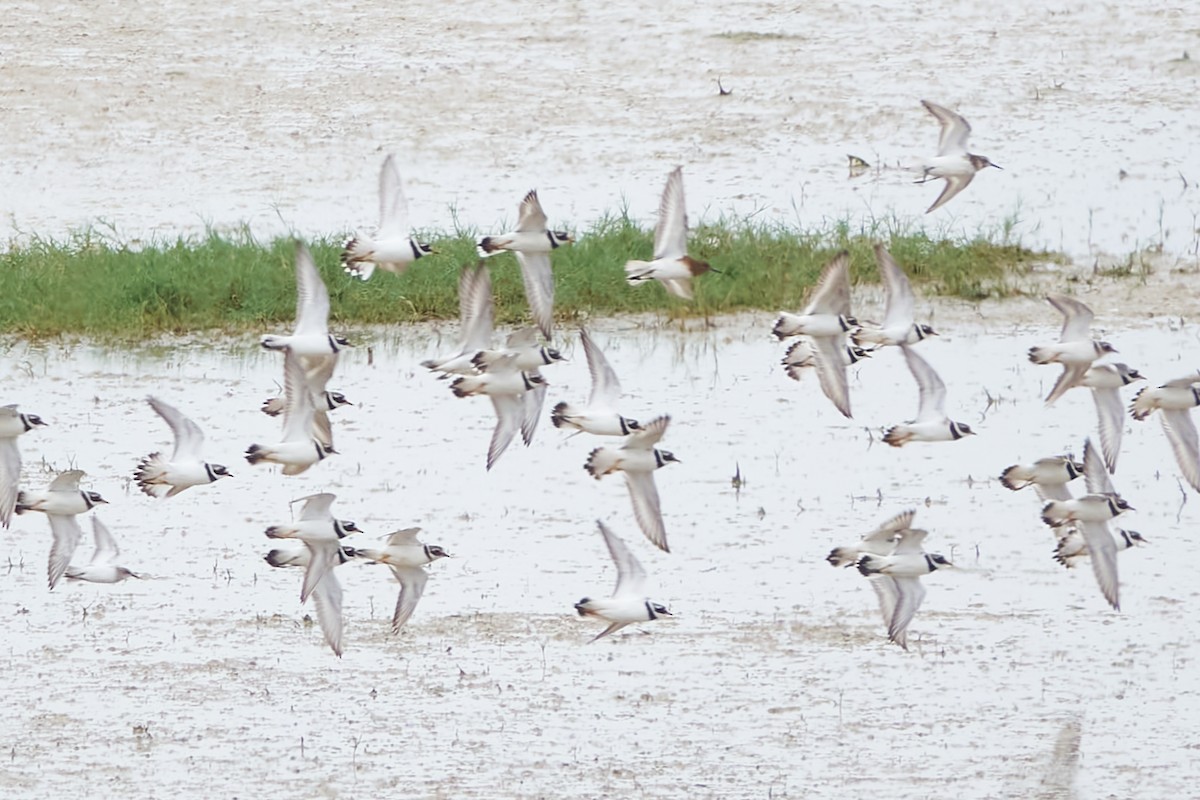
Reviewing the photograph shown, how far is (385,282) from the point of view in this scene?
16.3m

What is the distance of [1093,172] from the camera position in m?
18.8

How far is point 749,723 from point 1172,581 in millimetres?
2545

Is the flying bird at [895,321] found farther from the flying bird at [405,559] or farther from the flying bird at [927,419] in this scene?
the flying bird at [405,559]

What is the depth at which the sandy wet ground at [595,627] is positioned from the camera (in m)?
10.0

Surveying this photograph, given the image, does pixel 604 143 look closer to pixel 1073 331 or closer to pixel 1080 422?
pixel 1080 422

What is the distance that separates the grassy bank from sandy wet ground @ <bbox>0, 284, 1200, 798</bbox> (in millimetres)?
524

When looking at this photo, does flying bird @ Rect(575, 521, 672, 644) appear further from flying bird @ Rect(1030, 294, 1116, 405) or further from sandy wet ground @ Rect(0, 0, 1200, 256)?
sandy wet ground @ Rect(0, 0, 1200, 256)

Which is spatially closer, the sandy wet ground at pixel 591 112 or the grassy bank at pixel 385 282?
the grassy bank at pixel 385 282

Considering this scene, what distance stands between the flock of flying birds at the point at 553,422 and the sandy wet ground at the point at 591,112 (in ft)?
21.1

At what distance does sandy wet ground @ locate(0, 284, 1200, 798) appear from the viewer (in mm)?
10008

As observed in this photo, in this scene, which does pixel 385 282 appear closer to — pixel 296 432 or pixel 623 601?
pixel 296 432

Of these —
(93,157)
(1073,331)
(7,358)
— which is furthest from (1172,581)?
(93,157)

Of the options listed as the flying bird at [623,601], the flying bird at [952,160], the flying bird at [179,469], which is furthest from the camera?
the flying bird at [952,160]

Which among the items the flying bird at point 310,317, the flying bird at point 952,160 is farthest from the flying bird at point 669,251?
the flying bird at point 952,160
